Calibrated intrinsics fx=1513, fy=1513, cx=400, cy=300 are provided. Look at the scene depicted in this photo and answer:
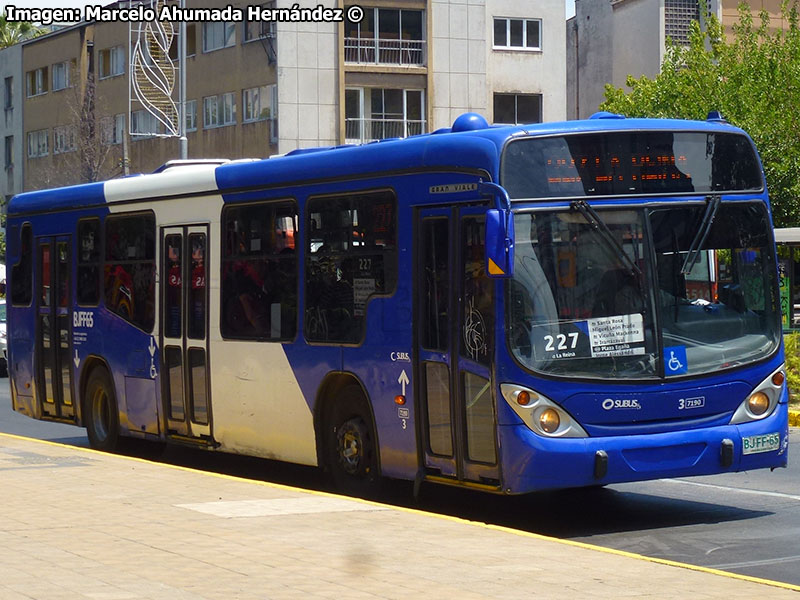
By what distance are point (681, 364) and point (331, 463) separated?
3.41m

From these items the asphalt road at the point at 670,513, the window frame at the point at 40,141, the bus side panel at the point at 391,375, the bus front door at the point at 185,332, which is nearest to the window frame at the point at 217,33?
the window frame at the point at 40,141

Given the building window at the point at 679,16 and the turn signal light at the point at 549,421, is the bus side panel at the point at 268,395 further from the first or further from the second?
the building window at the point at 679,16

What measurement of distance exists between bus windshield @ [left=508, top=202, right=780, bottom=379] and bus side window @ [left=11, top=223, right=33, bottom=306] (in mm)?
9074

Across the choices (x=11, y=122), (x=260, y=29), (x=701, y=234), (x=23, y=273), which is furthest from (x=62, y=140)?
(x=701, y=234)

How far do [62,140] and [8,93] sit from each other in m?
7.72

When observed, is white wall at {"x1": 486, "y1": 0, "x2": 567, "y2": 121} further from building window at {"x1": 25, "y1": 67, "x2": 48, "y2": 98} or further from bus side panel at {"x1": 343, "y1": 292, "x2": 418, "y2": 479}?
bus side panel at {"x1": 343, "y1": 292, "x2": 418, "y2": 479}

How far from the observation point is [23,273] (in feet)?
59.0

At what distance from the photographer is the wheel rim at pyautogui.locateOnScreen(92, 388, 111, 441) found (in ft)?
54.5

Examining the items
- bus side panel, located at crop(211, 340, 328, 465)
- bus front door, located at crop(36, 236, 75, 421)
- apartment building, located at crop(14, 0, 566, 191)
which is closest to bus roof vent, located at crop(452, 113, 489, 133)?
bus side panel, located at crop(211, 340, 328, 465)

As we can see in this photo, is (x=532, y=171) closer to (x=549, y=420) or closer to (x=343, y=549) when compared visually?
(x=549, y=420)

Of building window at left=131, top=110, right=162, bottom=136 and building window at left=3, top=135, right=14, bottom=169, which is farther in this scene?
building window at left=3, top=135, right=14, bottom=169

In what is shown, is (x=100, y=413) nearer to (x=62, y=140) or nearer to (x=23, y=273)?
(x=23, y=273)

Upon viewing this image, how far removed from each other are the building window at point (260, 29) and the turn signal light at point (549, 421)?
45524mm

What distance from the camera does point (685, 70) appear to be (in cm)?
4700
